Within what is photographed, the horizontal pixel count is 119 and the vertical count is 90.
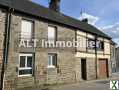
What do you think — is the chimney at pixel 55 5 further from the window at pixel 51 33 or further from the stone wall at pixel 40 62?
the window at pixel 51 33

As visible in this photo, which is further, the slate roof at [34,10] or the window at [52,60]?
the window at [52,60]

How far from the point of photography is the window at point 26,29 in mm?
14364

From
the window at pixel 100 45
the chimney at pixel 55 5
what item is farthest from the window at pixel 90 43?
the chimney at pixel 55 5

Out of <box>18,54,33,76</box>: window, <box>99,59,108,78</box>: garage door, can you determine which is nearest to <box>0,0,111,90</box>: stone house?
→ <box>18,54,33,76</box>: window

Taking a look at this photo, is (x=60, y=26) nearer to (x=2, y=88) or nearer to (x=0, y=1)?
(x=0, y=1)

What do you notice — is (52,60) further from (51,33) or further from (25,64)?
(25,64)

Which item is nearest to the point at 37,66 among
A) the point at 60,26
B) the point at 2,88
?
the point at 2,88

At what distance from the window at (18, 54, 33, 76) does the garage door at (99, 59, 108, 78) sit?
12.2 metres

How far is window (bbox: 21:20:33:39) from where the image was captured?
14.4m

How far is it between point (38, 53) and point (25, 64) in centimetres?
153

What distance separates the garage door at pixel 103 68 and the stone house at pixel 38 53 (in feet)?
5.82

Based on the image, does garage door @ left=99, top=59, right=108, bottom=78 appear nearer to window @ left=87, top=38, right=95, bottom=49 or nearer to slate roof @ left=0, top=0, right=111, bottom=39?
window @ left=87, top=38, right=95, bottom=49

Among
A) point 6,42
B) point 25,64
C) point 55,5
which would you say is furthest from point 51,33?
point 55,5

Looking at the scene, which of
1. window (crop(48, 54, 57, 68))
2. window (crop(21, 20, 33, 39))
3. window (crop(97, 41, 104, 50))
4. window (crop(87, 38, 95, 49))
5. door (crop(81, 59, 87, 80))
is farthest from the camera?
window (crop(97, 41, 104, 50))
